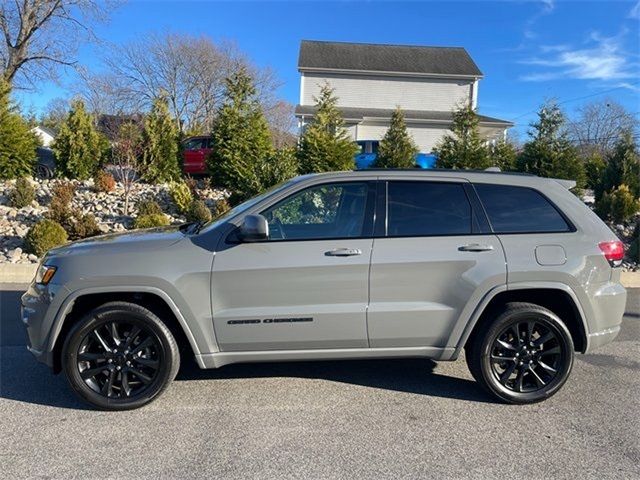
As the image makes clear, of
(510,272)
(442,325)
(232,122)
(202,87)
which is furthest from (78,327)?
(202,87)

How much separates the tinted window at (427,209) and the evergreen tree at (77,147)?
12465 mm

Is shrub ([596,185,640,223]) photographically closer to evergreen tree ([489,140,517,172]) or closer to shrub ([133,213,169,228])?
evergreen tree ([489,140,517,172])

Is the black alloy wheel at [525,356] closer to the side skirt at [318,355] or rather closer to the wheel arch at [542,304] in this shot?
the wheel arch at [542,304]

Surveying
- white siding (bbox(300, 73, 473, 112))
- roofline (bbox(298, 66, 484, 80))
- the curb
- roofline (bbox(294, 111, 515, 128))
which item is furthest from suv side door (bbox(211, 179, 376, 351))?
roofline (bbox(298, 66, 484, 80))

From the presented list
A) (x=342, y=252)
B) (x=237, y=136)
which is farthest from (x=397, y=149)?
(x=342, y=252)

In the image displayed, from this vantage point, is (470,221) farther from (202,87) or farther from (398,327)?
(202,87)

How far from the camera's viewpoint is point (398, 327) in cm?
376

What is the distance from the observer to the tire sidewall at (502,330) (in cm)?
381

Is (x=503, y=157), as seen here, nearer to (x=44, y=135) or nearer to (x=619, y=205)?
(x=619, y=205)

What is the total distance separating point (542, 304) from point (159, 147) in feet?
39.9

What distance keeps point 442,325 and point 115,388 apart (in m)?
2.51

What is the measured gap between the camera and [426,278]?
373cm

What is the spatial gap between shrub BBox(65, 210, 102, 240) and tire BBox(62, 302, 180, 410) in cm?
658

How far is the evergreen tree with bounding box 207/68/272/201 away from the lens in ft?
→ 42.2
